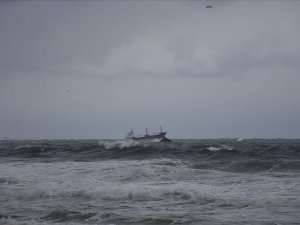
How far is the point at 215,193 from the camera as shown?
39.1ft

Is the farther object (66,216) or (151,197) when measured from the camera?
(151,197)

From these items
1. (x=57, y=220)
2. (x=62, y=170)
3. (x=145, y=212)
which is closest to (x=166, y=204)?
(x=145, y=212)

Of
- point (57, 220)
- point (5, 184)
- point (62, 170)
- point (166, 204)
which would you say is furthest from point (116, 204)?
point (62, 170)

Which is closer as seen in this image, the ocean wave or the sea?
the sea

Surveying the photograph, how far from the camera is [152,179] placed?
51.6 ft

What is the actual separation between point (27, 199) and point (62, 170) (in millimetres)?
7735

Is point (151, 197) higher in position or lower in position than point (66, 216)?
lower

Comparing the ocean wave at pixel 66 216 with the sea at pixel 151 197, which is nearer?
the sea at pixel 151 197

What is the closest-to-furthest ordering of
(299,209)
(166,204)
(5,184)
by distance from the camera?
1. (299,209)
2. (166,204)
3. (5,184)

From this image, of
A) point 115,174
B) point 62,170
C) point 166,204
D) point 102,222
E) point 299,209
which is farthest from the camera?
point 62,170

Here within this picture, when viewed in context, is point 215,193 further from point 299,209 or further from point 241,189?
point 299,209

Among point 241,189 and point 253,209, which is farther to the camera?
point 241,189

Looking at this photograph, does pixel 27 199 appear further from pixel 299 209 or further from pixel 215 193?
pixel 299 209

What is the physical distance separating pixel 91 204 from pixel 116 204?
649 millimetres
